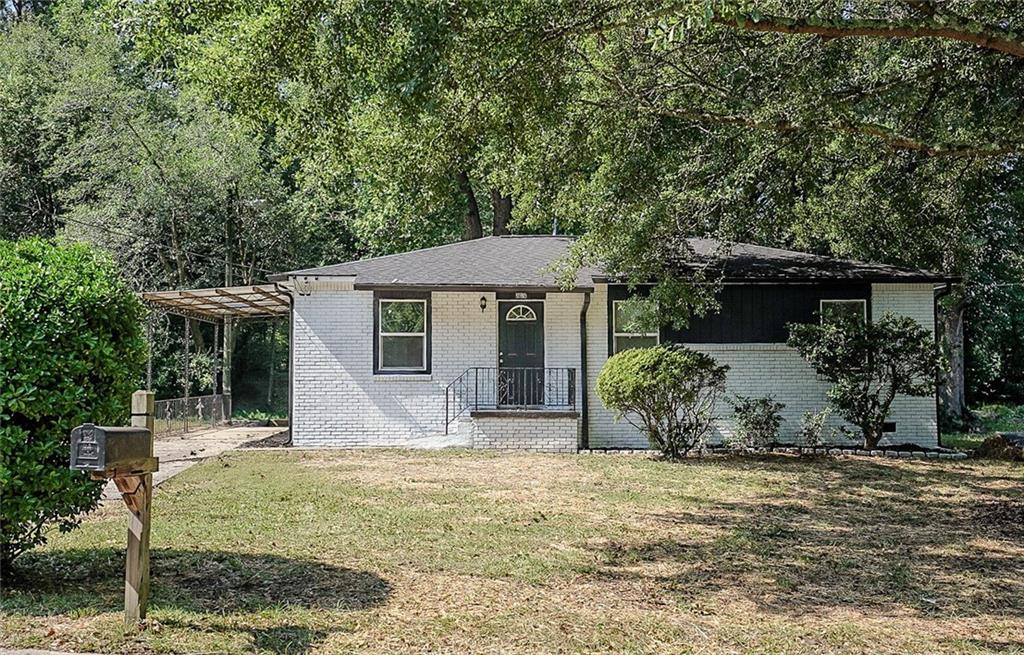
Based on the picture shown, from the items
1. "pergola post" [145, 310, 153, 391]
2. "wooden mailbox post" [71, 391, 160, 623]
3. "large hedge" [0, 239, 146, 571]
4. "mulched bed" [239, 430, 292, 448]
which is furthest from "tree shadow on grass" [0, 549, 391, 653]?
"mulched bed" [239, 430, 292, 448]

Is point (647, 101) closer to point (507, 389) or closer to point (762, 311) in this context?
point (762, 311)

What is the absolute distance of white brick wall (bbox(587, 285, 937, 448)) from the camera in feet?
49.7

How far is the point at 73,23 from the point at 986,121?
2832 cm

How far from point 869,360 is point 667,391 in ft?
11.9

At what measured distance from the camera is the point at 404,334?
15.7 m

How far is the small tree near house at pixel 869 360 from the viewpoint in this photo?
1384 centimetres

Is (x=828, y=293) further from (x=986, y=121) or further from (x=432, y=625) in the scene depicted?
(x=432, y=625)

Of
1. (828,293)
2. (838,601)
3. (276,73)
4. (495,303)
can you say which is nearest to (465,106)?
(276,73)

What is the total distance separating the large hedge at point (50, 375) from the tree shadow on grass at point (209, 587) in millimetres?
404

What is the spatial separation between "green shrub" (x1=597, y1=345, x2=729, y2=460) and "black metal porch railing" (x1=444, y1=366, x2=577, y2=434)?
83.8 inches

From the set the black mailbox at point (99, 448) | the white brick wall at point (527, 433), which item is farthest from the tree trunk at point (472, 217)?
the black mailbox at point (99, 448)

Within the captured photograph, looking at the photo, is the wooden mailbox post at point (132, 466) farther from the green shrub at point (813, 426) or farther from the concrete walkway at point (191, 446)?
the green shrub at point (813, 426)

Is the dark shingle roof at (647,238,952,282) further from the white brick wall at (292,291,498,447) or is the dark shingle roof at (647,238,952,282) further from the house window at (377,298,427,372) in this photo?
the white brick wall at (292,291,498,447)

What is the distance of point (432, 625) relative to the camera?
16.5 feet
